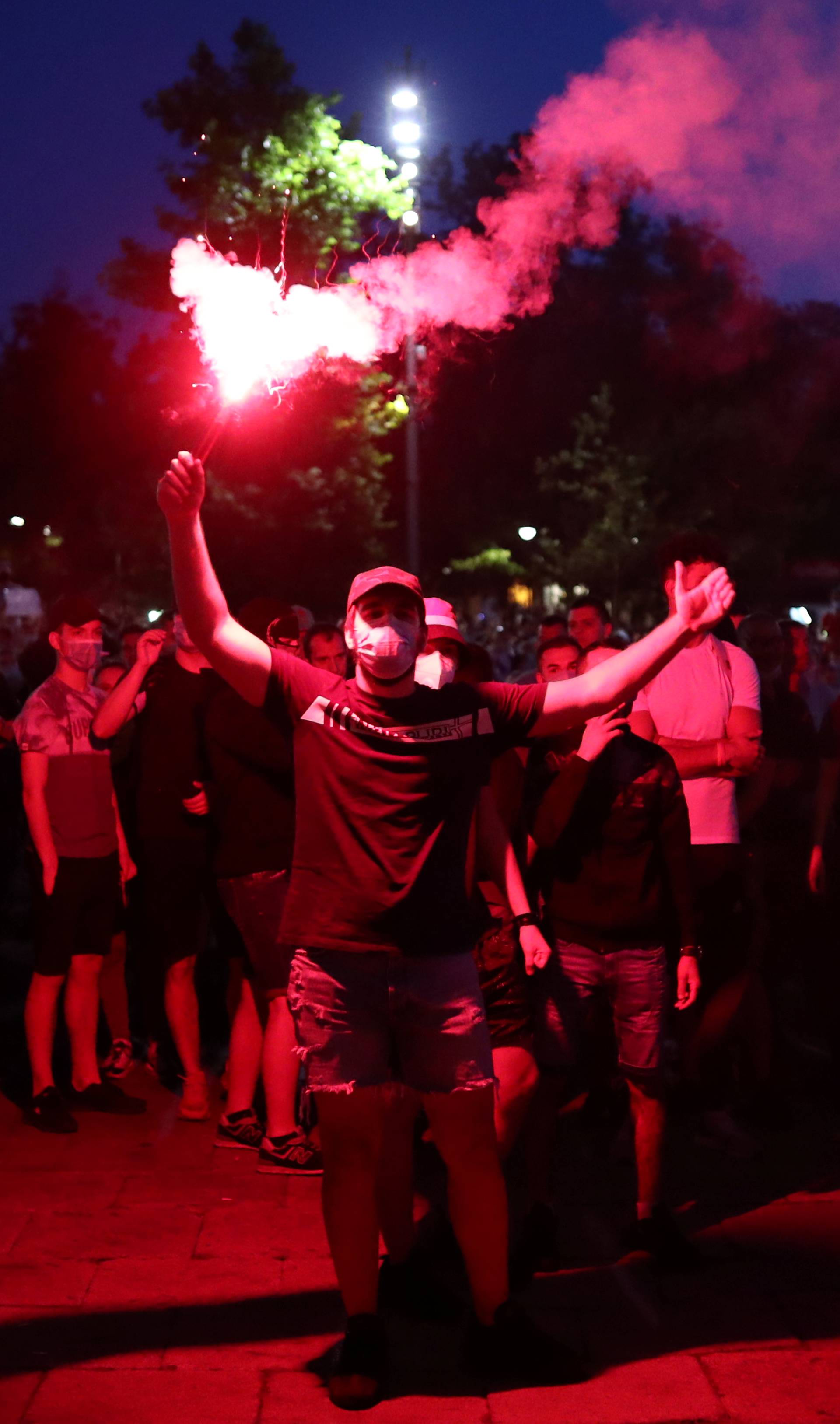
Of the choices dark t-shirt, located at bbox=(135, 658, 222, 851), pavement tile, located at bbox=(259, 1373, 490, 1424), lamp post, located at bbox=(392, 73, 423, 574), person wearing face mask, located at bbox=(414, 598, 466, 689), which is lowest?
pavement tile, located at bbox=(259, 1373, 490, 1424)

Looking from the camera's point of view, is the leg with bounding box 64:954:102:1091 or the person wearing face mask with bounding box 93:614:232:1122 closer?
the person wearing face mask with bounding box 93:614:232:1122

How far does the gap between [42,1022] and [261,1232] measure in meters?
1.73

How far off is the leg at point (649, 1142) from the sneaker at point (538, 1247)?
0.29m

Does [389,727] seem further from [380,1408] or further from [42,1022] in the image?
[42,1022]

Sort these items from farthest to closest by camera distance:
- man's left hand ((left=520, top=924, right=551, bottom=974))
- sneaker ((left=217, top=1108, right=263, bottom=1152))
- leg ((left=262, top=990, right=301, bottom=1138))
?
sneaker ((left=217, top=1108, right=263, bottom=1152)) → leg ((left=262, top=990, right=301, bottom=1138)) → man's left hand ((left=520, top=924, right=551, bottom=974))

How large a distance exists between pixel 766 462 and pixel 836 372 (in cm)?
277

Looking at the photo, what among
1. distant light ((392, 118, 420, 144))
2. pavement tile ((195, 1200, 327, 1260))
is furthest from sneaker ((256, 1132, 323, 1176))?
distant light ((392, 118, 420, 144))

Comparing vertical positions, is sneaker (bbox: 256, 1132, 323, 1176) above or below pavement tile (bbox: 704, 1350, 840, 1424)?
above

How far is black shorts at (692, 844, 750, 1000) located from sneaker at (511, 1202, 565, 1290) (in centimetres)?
138

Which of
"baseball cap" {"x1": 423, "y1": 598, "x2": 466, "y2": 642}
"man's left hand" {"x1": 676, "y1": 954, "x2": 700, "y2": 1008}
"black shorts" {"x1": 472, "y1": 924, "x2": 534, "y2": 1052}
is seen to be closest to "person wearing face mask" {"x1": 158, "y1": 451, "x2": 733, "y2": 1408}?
"black shorts" {"x1": 472, "y1": 924, "x2": 534, "y2": 1052}

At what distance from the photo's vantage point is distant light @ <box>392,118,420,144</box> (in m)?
9.10

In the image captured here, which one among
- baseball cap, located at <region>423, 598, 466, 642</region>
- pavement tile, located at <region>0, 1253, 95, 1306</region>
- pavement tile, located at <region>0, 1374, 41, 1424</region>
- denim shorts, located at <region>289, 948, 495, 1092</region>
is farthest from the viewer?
baseball cap, located at <region>423, 598, 466, 642</region>

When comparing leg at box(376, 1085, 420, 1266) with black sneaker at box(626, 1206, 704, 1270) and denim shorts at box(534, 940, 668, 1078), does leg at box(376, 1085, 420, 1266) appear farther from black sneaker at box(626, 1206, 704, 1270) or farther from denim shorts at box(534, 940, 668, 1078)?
black sneaker at box(626, 1206, 704, 1270)

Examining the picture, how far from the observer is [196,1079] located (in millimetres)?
6484
